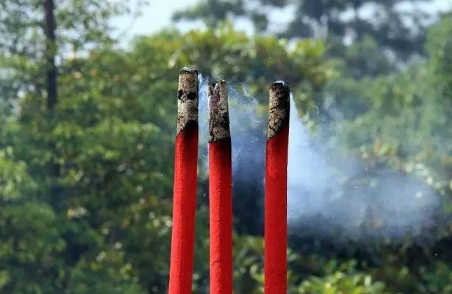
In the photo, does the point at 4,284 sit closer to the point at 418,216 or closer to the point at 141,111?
the point at 141,111

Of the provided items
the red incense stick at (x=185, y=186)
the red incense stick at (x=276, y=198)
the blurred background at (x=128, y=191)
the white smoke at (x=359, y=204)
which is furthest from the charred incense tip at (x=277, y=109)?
the blurred background at (x=128, y=191)

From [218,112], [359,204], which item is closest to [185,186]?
[218,112]

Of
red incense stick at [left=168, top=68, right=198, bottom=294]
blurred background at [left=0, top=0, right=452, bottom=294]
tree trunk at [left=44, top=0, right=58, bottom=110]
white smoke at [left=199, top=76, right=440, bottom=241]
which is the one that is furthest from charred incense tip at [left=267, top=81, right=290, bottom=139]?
tree trunk at [left=44, top=0, right=58, bottom=110]

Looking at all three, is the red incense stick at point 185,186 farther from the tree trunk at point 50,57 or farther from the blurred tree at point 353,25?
the blurred tree at point 353,25

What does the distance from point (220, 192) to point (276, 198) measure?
219 millimetres

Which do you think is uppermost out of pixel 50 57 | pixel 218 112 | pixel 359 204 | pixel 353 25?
pixel 353 25

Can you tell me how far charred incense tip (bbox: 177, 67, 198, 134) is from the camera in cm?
426

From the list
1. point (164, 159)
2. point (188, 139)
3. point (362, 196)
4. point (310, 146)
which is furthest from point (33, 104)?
point (188, 139)

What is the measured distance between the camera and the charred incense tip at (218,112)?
4.20 m

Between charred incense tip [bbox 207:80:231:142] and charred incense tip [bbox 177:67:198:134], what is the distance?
0.24ft

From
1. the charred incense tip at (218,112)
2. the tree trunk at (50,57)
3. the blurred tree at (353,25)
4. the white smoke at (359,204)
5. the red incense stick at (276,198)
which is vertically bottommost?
the red incense stick at (276,198)

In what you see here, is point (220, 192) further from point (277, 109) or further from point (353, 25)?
point (353, 25)

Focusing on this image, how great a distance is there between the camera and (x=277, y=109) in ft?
13.9

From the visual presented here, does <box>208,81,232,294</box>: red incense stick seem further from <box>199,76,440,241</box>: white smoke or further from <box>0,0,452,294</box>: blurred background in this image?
<box>0,0,452,294</box>: blurred background
